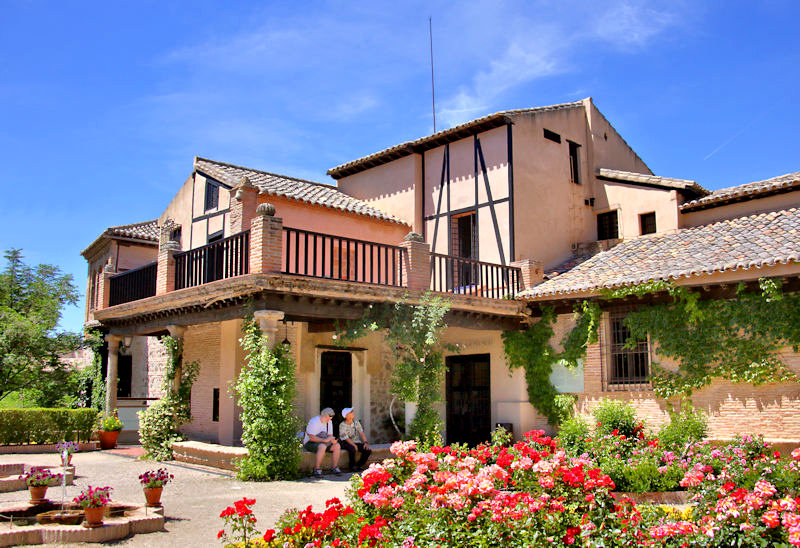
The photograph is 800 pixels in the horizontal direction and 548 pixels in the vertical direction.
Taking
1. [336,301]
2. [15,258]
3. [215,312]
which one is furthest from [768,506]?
[15,258]

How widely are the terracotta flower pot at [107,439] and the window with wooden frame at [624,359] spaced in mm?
12034

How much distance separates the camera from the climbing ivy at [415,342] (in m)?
12.5

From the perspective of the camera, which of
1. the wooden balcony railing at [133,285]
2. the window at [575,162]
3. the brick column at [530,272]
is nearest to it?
the brick column at [530,272]

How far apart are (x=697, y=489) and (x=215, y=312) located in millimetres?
9103

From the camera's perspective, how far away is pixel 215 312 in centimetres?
1295

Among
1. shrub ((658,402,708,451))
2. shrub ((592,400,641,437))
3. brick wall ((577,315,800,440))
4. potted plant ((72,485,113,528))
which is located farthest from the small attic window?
potted plant ((72,485,113,528))

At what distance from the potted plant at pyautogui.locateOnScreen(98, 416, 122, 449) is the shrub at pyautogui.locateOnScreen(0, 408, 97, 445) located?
1.03 ft

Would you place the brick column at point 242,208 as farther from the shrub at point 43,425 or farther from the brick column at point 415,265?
the shrub at point 43,425

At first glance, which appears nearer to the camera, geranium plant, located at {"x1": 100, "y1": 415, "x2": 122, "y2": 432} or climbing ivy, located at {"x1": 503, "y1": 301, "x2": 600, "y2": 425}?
climbing ivy, located at {"x1": 503, "y1": 301, "x2": 600, "y2": 425}

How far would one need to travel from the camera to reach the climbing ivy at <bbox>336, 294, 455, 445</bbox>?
12484 millimetres

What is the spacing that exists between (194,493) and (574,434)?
21.8ft

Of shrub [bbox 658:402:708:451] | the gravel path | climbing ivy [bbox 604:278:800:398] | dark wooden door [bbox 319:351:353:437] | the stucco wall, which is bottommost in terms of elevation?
the gravel path

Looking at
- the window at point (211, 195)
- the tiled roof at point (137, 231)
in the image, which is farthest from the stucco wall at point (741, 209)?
the tiled roof at point (137, 231)

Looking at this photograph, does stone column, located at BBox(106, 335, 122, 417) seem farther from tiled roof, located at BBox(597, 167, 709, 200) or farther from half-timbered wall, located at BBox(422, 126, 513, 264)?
tiled roof, located at BBox(597, 167, 709, 200)
